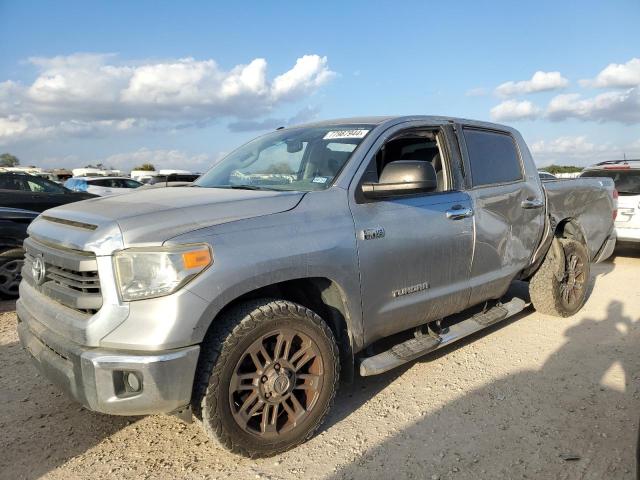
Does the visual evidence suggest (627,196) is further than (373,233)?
Yes

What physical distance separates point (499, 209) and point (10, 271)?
17.7ft

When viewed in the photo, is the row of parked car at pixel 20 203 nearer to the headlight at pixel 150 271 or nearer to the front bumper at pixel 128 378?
the headlight at pixel 150 271

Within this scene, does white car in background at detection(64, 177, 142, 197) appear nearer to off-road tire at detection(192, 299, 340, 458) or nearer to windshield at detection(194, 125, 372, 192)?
windshield at detection(194, 125, 372, 192)

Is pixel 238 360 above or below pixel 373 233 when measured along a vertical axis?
below

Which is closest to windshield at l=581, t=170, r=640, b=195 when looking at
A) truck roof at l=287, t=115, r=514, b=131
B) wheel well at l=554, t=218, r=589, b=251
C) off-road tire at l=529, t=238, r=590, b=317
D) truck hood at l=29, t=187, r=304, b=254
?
wheel well at l=554, t=218, r=589, b=251

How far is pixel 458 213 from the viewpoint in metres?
3.76

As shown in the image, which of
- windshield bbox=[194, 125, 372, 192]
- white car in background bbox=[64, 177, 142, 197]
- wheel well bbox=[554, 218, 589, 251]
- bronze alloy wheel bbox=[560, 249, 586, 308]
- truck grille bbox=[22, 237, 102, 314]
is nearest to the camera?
truck grille bbox=[22, 237, 102, 314]

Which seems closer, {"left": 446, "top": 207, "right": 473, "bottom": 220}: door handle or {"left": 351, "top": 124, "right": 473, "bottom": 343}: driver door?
{"left": 351, "top": 124, "right": 473, "bottom": 343}: driver door

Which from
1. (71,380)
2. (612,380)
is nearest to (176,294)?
(71,380)

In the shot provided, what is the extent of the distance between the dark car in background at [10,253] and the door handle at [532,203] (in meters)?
5.43

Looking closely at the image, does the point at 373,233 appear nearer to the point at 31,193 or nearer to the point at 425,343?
the point at 425,343

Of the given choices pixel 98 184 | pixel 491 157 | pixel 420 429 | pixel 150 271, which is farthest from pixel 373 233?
pixel 98 184

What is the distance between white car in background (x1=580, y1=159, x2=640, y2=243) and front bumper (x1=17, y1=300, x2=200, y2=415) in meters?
8.01

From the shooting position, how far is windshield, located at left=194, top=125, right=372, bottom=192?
337 cm
